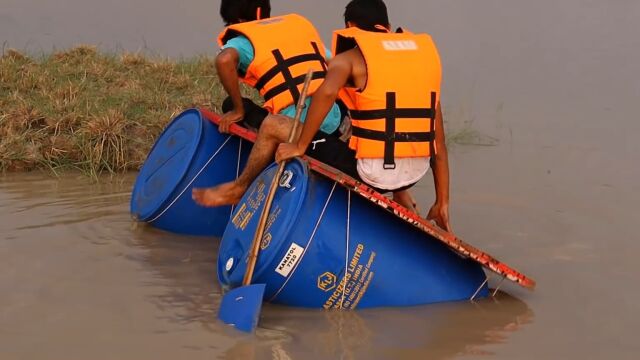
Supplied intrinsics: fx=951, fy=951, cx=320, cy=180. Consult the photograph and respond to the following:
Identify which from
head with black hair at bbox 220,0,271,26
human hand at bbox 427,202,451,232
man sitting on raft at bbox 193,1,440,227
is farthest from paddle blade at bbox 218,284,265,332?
head with black hair at bbox 220,0,271,26

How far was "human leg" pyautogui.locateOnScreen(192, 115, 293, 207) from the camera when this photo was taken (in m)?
4.50

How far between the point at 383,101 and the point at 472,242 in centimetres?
138

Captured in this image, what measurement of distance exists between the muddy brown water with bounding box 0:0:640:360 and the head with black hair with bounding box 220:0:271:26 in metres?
1.28

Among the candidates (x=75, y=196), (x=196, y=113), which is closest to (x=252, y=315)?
(x=196, y=113)

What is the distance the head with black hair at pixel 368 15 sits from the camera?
454 cm

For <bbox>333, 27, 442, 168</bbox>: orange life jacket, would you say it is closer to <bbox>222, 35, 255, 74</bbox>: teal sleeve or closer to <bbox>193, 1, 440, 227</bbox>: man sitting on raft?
<bbox>193, 1, 440, 227</bbox>: man sitting on raft

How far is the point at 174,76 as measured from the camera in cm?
850

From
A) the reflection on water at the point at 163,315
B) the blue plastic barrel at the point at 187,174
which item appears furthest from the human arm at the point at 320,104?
the blue plastic barrel at the point at 187,174

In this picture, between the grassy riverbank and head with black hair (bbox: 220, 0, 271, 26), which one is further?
the grassy riverbank

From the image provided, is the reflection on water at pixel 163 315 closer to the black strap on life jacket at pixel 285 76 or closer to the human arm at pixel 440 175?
the human arm at pixel 440 175

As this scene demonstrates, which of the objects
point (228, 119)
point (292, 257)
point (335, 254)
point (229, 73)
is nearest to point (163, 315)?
point (292, 257)

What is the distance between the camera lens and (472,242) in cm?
534

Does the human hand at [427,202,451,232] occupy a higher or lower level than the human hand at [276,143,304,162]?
lower

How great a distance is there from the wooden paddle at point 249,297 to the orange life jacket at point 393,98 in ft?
1.57
